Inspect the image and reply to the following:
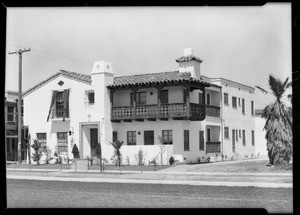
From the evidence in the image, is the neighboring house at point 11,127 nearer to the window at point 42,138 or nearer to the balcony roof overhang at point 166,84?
the window at point 42,138

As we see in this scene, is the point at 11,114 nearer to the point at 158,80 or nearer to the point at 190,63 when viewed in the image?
the point at 158,80

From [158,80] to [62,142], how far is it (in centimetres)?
734

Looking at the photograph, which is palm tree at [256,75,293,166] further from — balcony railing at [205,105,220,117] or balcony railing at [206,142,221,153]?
balcony railing at [205,105,220,117]

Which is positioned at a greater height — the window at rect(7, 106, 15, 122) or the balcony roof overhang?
the balcony roof overhang

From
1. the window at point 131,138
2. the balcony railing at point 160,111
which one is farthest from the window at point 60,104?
the window at point 131,138

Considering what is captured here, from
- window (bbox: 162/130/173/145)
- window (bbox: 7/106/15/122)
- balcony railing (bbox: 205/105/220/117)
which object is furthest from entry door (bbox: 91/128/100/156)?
window (bbox: 7/106/15/122)

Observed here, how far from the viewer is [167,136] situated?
32.7 meters

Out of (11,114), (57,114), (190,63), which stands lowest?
(57,114)

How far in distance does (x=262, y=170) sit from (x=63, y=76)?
51.2ft

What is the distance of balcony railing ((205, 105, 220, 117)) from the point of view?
117 ft

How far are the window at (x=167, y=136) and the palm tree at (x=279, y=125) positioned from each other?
29.8ft

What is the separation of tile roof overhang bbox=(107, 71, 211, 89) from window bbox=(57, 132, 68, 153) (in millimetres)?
4205

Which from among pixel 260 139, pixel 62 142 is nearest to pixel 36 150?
pixel 62 142

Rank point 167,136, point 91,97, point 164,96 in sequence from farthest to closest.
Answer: point 91,97 < point 164,96 < point 167,136
